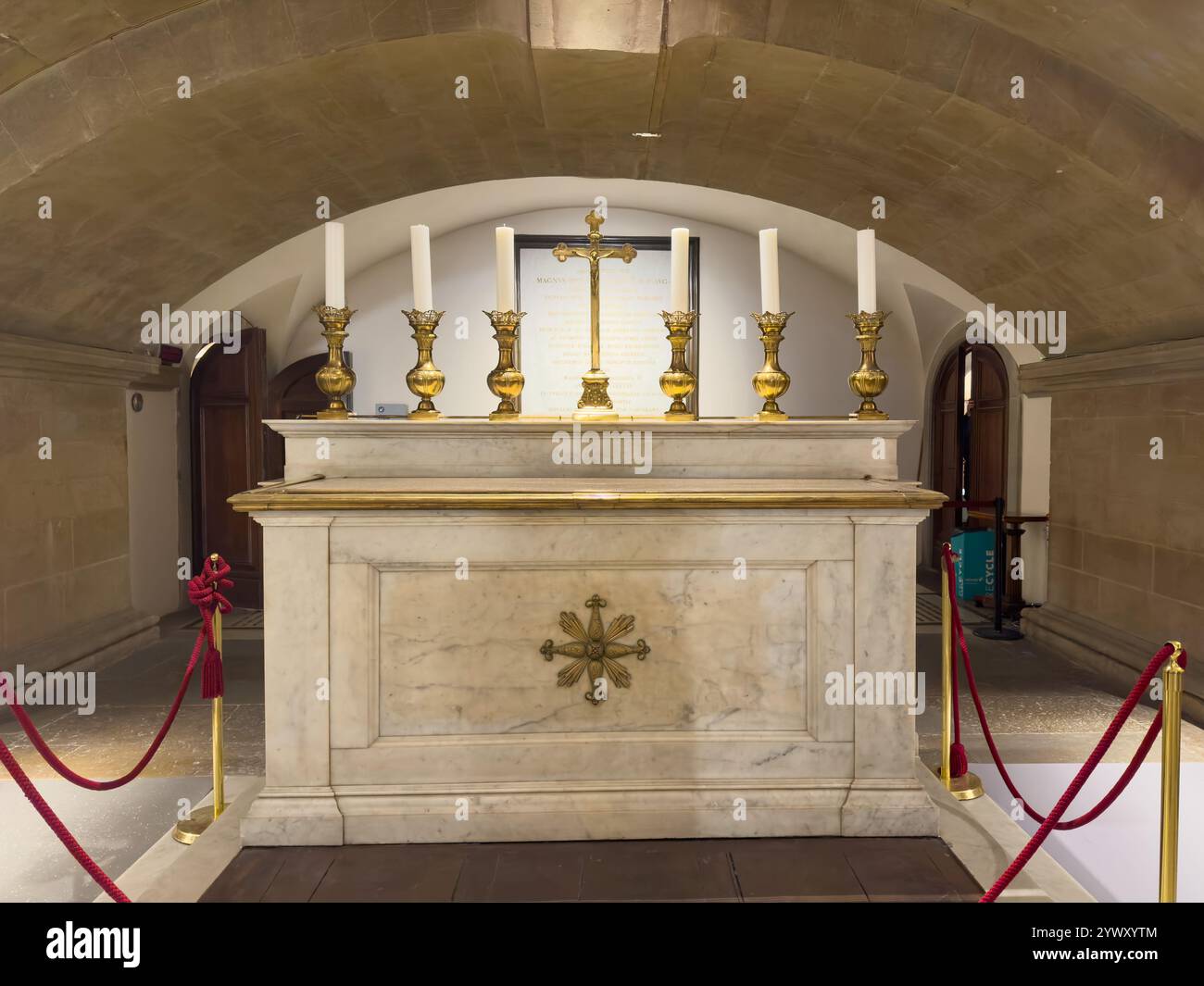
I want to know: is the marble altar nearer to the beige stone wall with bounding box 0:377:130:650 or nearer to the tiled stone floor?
the tiled stone floor

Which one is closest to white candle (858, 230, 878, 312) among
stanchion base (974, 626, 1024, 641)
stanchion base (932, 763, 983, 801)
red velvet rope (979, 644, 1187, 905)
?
red velvet rope (979, 644, 1187, 905)

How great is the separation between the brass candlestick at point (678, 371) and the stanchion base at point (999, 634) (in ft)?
16.0

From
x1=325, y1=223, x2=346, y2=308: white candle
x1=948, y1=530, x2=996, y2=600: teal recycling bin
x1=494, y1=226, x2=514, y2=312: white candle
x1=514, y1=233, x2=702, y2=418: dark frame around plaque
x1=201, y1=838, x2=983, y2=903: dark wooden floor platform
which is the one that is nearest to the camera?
x1=201, y1=838, x2=983, y2=903: dark wooden floor platform

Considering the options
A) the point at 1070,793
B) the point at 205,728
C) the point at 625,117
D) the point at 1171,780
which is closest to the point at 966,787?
the point at 1070,793

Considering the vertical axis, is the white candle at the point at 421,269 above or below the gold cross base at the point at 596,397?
above

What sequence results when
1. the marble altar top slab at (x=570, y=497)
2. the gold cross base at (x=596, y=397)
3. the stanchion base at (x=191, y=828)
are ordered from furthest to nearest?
the gold cross base at (x=596, y=397) < the stanchion base at (x=191, y=828) < the marble altar top slab at (x=570, y=497)

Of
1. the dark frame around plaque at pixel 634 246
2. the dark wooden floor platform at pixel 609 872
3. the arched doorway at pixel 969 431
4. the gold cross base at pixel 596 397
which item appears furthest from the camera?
the dark frame around plaque at pixel 634 246

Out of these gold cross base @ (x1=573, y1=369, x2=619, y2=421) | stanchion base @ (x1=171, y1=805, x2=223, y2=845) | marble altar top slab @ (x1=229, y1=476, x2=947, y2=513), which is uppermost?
gold cross base @ (x1=573, y1=369, x2=619, y2=421)

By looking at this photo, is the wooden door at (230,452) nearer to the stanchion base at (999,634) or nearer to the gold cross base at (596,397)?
the gold cross base at (596,397)

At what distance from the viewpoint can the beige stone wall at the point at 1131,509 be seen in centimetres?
580

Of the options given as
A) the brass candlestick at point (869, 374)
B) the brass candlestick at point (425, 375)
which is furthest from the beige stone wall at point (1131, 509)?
the brass candlestick at point (425, 375)

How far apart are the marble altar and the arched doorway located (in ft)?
21.6

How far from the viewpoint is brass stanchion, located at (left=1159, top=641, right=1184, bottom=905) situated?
259 centimetres
